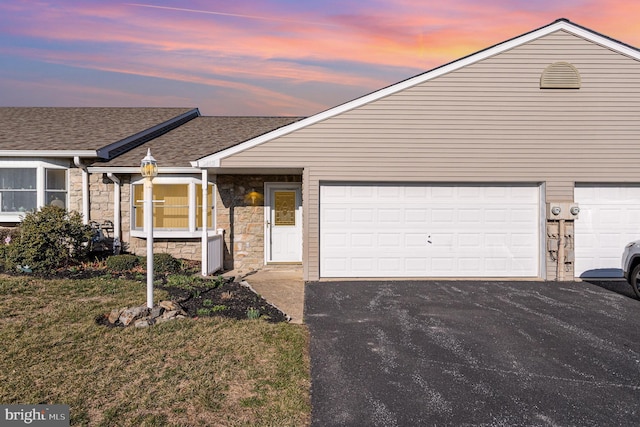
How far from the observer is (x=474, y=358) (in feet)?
17.9

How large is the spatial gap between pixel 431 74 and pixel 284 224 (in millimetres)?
6011

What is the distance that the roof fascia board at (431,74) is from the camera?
10648 millimetres

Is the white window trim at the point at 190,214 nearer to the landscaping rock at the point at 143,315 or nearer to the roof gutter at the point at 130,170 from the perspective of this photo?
the roof gutter at the point at 130,170

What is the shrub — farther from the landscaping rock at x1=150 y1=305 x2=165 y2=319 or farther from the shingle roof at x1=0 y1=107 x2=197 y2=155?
the landscaping rock at x1=150 y1=305 x2=165 y2=319

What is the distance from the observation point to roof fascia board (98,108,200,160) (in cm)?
1254

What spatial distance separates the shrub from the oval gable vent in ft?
38.7

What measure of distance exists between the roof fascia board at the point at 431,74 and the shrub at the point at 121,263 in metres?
3.20

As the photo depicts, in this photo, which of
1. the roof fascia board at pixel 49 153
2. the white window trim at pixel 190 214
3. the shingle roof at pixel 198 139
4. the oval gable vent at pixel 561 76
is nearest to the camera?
the oval gable vent at pixel 561 76

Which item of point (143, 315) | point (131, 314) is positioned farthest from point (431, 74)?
point (131, 314)

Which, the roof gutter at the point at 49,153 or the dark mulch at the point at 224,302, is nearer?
the dark mulch at the point at 224,302

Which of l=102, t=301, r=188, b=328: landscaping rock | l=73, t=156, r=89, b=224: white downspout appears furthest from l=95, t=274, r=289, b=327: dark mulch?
l=73, t=156, r=89, b=224: white downspout

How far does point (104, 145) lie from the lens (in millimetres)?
12461

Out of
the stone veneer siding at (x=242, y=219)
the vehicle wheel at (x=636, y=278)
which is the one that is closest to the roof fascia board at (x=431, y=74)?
the stone veneer siding at (x=242, y=219)

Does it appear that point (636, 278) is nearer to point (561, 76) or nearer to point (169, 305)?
point (561, 76)
